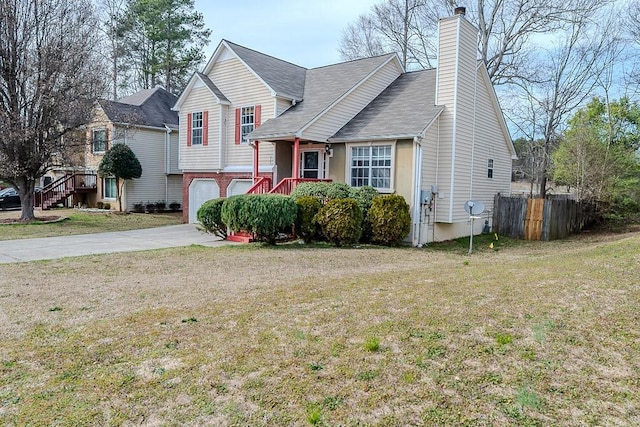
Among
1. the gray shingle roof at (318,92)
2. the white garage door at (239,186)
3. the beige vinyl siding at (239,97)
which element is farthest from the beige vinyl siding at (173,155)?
the gray shingle roof at (318,92)

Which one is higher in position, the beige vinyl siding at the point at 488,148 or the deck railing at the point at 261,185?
the beige vinyl siding at the point at 488,148

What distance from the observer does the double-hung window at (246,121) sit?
55.5 feet

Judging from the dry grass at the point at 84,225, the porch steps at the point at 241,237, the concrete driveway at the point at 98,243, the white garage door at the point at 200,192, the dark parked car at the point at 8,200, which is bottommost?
the concrete driveway at the point at 98,243

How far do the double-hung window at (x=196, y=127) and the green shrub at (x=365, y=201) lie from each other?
842 cm

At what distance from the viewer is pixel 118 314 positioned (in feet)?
17.2

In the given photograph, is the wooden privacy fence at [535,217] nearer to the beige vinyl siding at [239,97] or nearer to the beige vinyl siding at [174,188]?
the beige vinyl siding at [239,97]

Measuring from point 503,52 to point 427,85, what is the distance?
11.5 meters

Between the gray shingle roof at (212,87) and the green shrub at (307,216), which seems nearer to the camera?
the green shrub at (307,216)

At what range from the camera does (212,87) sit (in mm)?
17672

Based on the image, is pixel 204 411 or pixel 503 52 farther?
pixel 503 52

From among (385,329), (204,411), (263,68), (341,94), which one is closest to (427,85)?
(341,94)

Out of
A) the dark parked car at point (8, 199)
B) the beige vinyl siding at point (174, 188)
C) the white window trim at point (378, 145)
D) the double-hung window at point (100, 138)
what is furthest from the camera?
the beige vinyl siding at point (174, 188)

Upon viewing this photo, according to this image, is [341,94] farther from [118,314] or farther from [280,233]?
[118,314]

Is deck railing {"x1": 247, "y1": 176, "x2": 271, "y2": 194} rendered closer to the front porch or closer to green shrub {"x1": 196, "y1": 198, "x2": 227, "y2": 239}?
the front porch
